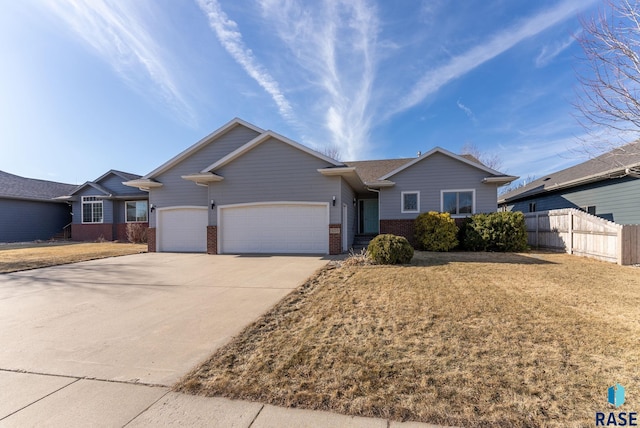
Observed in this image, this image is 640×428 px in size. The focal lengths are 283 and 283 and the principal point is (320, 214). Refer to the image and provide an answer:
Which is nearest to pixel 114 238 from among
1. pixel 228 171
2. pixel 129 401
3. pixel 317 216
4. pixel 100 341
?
pixel 228 171

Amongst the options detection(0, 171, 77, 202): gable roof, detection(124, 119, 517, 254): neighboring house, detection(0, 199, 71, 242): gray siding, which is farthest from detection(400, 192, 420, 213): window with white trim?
detection(0, 199, 71, 242): gray siding

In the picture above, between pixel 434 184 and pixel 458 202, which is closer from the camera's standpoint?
pixel 458 202

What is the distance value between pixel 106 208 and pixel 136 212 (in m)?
2.64

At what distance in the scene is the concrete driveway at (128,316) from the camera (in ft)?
10.7

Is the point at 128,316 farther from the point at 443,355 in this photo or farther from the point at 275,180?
the point at 275,180

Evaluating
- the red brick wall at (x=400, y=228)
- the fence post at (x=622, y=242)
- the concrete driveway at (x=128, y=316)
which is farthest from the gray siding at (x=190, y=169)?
the fence post at (x=622, y=242)

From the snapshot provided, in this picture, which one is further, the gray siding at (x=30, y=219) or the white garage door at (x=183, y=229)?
the gray siding at (x=30, y=219)

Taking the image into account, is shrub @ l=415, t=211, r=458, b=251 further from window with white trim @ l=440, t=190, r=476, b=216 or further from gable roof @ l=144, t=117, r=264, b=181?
gable roof @ l=144, t=117, r=264, b=181

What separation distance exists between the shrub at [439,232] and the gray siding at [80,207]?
2235 cm

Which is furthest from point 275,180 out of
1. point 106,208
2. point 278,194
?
point 106,208

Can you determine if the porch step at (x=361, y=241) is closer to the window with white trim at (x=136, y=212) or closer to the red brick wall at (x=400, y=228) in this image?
the red brick wall at (x=400, y=228)

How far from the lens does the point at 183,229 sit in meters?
14.6

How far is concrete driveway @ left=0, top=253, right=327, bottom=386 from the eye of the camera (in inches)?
128

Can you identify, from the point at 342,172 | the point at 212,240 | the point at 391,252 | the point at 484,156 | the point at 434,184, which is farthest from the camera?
the point at 484,156
